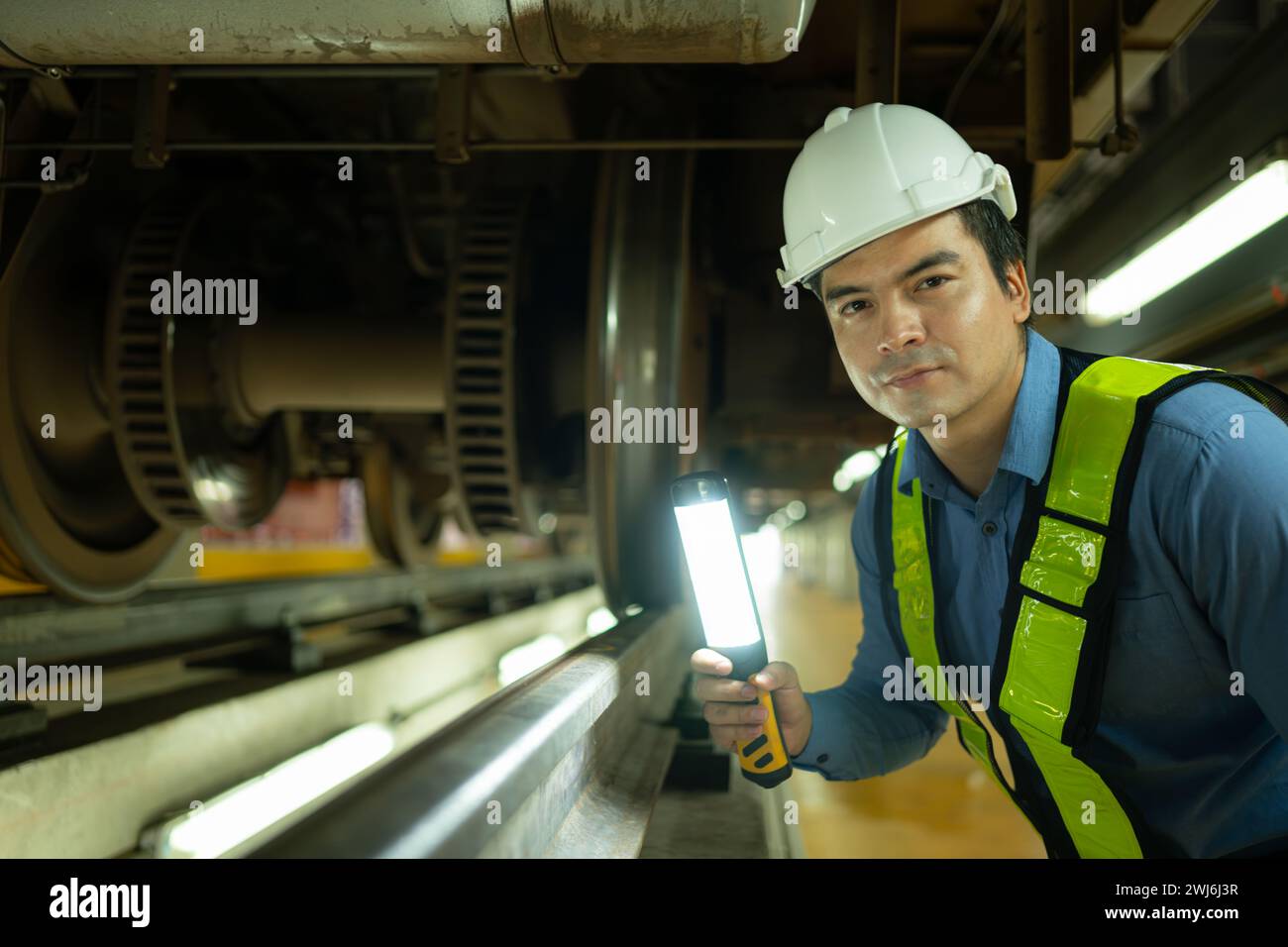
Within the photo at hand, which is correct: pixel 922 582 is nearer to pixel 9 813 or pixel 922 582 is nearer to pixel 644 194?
pixel 644 194

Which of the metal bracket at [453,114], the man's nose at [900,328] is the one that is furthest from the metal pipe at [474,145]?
the man's nose at [900,328]

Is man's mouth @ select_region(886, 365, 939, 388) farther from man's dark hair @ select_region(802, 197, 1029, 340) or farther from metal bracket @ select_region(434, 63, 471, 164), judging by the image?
metal bracket @ select_region(434, 63, 471, 164)

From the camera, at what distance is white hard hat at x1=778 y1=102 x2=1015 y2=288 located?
121 centimetres

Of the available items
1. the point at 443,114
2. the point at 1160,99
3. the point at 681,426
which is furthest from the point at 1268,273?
the point at 443,114

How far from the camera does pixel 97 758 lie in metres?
1.98

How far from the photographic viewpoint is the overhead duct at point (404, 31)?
4.00 ft

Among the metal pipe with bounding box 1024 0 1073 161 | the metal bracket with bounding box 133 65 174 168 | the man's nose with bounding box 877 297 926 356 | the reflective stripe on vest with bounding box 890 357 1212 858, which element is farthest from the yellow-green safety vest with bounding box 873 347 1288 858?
the metal bracket with bounding box 133 65 174 168

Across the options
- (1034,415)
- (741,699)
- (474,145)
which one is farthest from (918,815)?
(474,145)

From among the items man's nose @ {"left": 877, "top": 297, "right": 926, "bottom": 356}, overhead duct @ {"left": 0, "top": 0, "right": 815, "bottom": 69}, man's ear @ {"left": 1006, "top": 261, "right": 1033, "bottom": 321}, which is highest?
overhead duct @ {"left": 0, "top": 0, "right": 815, "bottom": 69}

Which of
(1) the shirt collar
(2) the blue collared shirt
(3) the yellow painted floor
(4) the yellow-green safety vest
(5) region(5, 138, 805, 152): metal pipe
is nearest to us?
(2) the blue collared shirt

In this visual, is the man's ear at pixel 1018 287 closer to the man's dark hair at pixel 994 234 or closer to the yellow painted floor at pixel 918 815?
the man's dark hair at pixel 994 234

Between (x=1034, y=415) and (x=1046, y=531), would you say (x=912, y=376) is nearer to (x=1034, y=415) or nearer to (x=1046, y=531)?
(x=1034, y=415)

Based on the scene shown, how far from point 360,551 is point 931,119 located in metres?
9.48

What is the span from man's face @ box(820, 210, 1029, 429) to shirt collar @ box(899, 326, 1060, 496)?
30 mm
